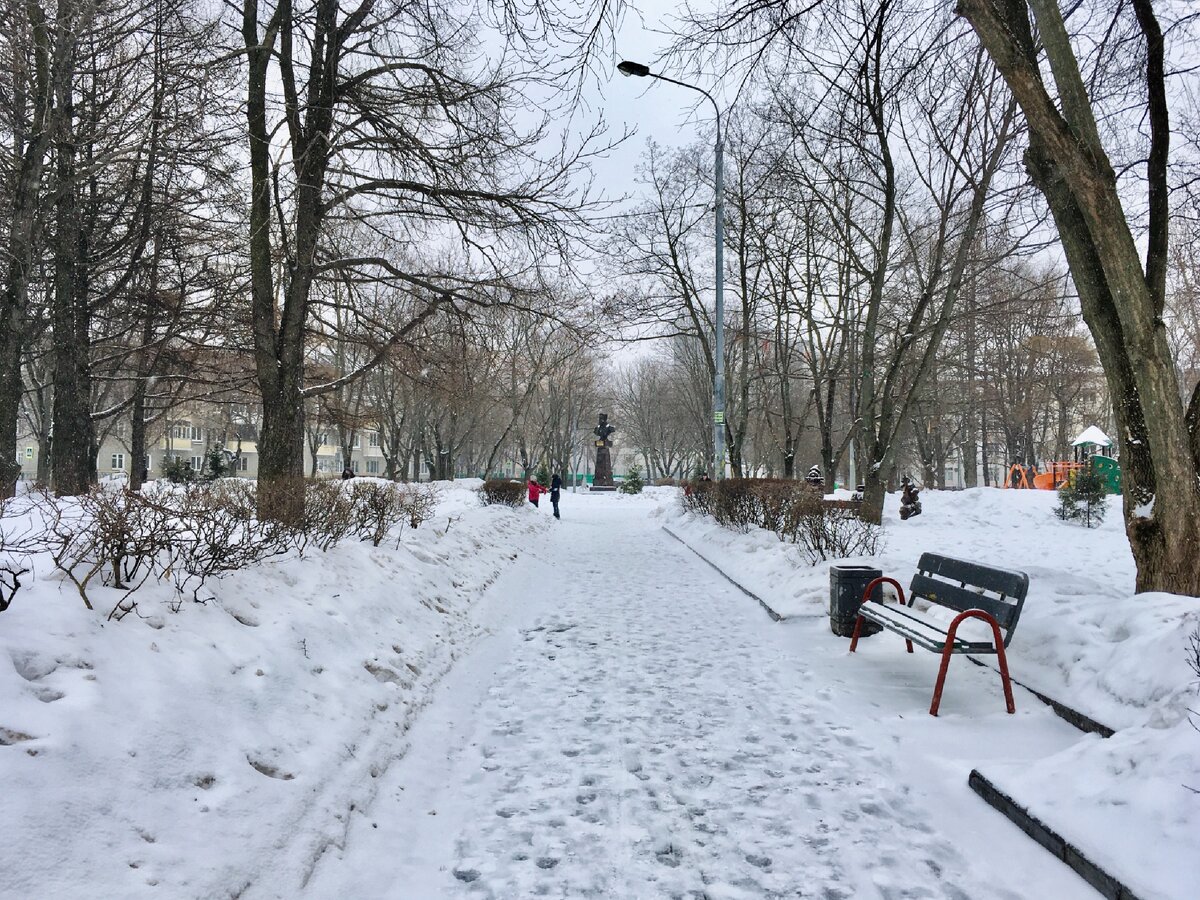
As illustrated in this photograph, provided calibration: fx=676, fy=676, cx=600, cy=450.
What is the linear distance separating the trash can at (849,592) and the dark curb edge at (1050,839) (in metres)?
2.96

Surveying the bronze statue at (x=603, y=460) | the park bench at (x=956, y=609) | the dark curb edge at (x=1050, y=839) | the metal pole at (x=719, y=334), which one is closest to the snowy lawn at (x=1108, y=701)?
the dark curb edge at (x=1050, y=839)

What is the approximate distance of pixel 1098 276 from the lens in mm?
5574

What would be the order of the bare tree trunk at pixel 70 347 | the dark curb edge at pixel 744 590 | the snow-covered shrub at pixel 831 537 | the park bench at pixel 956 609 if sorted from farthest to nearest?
the bare tree trunk at pixel 70 347
the snow-covered shrub at pixel 831 537
the dark curb edge at pixel 744 590
the park bench at pixel 956 609

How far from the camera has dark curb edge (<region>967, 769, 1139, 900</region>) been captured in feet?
8.47

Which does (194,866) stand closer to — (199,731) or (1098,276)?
(199,731)

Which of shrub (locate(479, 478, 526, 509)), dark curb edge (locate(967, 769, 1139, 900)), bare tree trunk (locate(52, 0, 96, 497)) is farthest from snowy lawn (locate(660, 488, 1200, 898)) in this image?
bare tree trunk (locate(52, 0, 96, 497))

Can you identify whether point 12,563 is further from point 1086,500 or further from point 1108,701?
point 1086,500

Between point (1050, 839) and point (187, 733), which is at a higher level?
point (187, 733)

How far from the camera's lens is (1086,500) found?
55.2 ft

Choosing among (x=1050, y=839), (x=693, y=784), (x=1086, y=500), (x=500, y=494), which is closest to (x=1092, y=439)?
(x=1086, y=500)

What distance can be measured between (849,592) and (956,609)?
47.9 inches

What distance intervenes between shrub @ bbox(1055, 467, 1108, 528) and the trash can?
1380cm

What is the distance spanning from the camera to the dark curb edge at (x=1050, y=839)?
2583 millimetres

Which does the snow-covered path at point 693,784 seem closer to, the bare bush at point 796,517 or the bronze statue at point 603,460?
the bare bush at point 796,517
